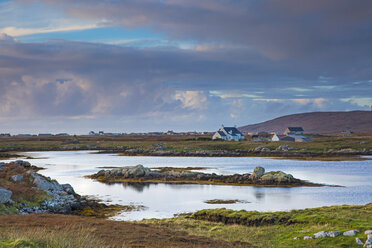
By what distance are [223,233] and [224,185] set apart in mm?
26503

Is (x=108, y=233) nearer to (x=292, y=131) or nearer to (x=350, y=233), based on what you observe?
(x=350, y=233)

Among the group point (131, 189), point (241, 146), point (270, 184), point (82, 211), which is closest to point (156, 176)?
point (131, 189)

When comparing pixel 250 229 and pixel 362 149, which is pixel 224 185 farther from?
pixel 362 149

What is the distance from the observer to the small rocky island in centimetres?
4746

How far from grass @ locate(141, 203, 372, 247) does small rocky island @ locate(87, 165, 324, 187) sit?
67.4ft

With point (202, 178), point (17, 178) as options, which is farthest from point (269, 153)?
point (17, 178)

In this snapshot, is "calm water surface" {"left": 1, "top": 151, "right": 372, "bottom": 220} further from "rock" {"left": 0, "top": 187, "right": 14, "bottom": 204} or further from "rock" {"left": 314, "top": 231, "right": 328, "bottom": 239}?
"rock" {"left": 314, "top": 231, "right": 328, "bottom": 239}

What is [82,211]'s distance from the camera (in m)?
32.1

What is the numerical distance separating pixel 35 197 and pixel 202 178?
25223mm

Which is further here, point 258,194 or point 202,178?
point 202,178

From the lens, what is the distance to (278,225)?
23125 millimetres

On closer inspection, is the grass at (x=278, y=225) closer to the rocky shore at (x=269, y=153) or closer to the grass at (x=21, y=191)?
the grass at (x=21, y=191)

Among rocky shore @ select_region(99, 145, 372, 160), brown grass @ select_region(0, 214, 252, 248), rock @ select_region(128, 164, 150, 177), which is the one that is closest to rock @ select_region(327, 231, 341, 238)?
brown grass @ select_region(0, 214, 252, 248)

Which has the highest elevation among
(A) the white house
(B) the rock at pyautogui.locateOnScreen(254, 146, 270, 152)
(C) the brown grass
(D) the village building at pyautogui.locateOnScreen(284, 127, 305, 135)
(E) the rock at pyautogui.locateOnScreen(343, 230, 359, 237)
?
(D) the village building at pyautogui.locateOnScreen(284, 127, 305, 135)
